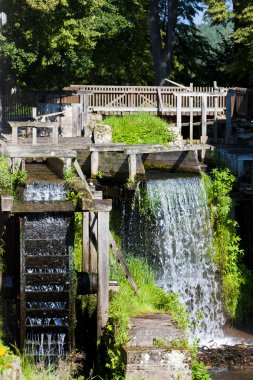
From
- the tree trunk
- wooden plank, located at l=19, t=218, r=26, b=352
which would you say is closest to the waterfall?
wooden plank, located at l=19, t=218, r=26, b=352

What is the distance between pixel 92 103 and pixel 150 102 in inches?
74.7

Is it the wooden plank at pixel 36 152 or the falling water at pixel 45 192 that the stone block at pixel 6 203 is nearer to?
the falling water at pixel 45 192

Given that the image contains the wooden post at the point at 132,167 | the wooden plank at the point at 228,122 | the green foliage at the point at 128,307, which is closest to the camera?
the green foliage at the point at 128,307

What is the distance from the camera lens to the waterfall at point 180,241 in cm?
2219

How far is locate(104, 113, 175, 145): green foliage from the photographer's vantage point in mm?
26047

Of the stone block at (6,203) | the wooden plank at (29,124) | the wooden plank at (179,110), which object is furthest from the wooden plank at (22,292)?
the wooden plank at (179,110)

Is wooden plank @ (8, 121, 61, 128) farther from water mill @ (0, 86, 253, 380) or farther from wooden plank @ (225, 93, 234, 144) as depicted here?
wooden plank @ (225, 93, 234, 144)

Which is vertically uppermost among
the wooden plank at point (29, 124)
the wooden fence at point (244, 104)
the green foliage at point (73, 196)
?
the wooden fence at point (244, 104)

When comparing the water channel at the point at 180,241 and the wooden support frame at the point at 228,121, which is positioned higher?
the wooden support frame at the point at 228,121

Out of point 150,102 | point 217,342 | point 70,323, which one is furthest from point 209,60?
point 70,323

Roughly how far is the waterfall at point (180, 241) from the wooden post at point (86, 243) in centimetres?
298

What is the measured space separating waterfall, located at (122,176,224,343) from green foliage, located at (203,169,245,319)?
246mm

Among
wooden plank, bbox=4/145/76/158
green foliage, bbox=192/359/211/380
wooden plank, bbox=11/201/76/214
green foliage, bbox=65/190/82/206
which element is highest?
wooden plank, bbox=4/145/76/158

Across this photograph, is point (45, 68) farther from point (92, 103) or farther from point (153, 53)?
point (153, 53)
